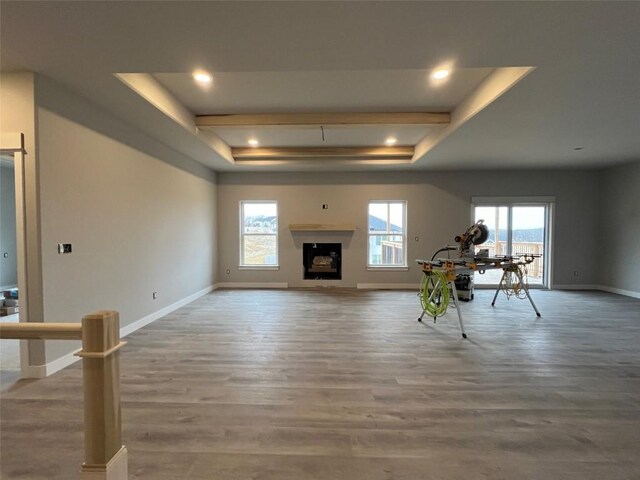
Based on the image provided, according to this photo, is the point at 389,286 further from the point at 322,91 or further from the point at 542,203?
the point at 322,91

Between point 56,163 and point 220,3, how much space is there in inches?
87.8

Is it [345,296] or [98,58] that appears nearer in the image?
[98,58]

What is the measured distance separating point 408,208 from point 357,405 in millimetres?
5279

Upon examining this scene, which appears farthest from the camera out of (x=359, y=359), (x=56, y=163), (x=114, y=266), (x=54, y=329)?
(x=114, y=266)

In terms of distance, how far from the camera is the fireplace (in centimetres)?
706

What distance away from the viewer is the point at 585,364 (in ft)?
9.61

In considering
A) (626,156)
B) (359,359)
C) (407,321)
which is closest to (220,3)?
(359,359)

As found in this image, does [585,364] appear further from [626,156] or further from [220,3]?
[626,156]

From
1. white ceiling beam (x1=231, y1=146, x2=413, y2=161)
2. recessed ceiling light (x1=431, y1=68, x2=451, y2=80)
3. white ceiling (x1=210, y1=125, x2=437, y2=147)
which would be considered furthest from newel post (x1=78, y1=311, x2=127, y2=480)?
white ceiling beam (x1=231, y1=146, x2=413, y2=161)

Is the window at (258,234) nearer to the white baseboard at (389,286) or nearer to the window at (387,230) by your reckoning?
the white baseboard at (389,286)

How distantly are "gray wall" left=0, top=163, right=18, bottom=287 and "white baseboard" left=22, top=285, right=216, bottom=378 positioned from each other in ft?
11.8

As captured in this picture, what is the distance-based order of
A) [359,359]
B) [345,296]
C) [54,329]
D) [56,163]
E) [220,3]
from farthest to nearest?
1. [345,296]
2. [359,359]
3. [56,163]
4. [220,3]
5. [54,329]

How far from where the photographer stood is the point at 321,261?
7.10 m

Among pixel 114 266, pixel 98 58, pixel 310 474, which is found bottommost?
pixel 310 474
